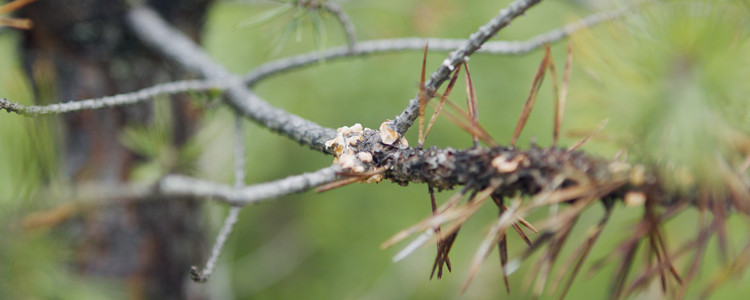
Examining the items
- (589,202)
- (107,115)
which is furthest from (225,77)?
(589,202)

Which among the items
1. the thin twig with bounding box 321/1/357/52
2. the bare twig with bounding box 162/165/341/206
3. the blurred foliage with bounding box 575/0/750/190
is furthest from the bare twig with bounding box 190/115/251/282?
the blurred foliage with bounding box 575/0/750/190

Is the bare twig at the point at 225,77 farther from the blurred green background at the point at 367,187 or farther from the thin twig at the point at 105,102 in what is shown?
the blurred green background at the point at 367,187

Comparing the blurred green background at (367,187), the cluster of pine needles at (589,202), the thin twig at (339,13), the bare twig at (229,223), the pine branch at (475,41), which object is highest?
the blurred green background at (367,187)

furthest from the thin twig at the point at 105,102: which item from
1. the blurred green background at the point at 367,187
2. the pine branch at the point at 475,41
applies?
the blurred green background at the point at 367,187

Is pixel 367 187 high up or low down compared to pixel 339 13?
up

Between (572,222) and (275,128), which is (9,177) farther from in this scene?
(572,222)

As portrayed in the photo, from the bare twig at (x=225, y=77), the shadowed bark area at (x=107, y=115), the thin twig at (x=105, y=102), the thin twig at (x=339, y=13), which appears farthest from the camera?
the shadowed bark area at (x=107, y=115)

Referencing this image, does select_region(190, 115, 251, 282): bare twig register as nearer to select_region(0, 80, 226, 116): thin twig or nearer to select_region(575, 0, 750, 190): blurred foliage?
select_region(0, 80, 226, 116): thin twig

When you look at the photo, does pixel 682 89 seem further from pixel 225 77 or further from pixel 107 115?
pixel 107 115
